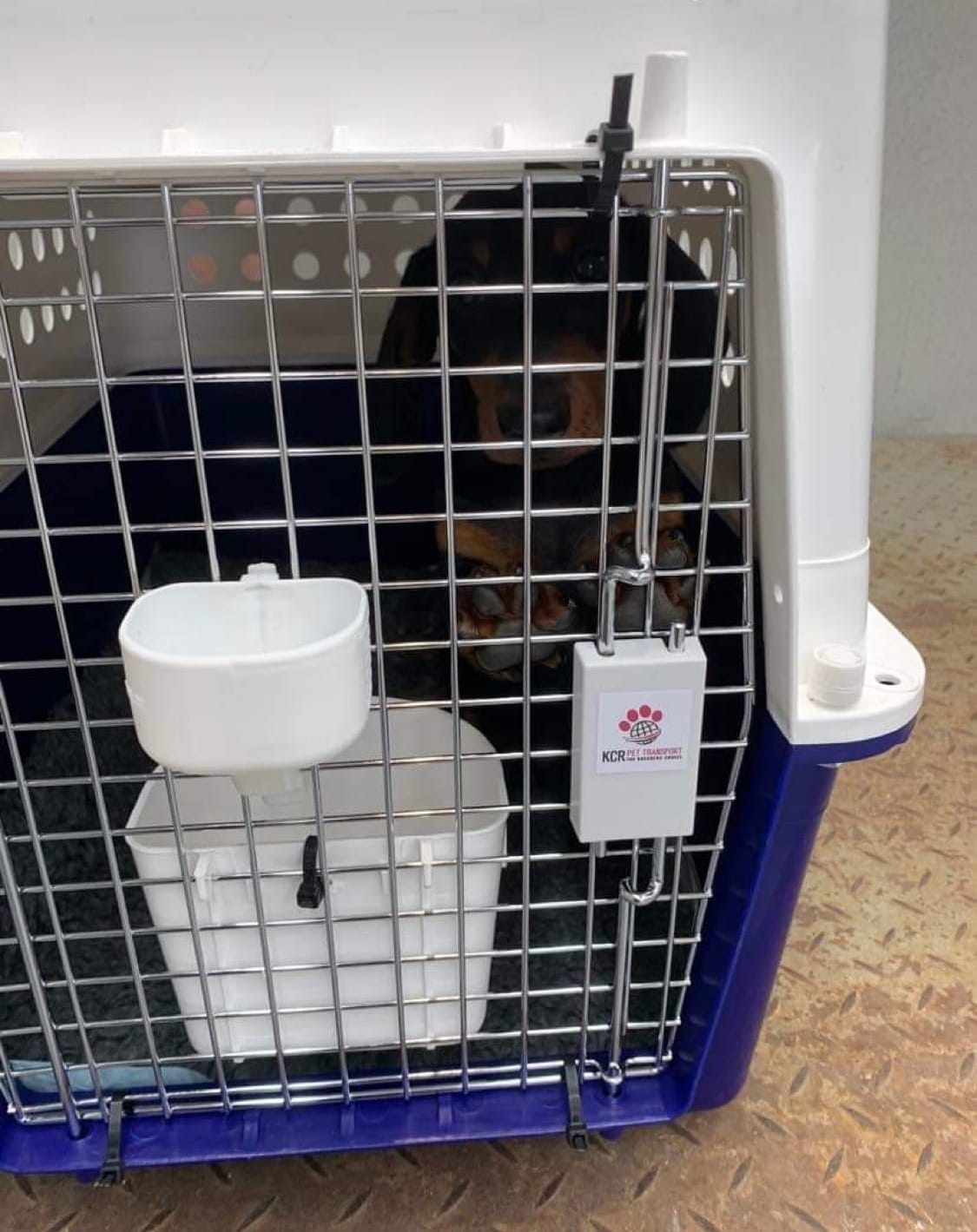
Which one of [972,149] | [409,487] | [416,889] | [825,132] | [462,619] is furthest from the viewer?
[972,149]

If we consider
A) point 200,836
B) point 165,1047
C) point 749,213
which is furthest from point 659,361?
point 165,1047

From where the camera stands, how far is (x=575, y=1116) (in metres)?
0.68

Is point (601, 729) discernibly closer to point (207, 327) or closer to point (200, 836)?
point (200, 836)

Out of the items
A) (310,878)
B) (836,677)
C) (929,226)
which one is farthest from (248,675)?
(929,226)

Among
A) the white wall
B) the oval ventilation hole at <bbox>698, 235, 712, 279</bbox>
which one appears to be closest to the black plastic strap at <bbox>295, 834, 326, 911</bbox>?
the oval ventilation hole at <bbox>698, 235, 712, 279</bbox>

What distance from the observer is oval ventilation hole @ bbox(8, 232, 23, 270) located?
86 centimetres

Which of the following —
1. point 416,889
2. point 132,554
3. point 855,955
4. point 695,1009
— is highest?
point 132,554

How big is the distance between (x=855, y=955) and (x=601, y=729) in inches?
18.4

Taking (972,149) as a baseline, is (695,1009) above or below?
below

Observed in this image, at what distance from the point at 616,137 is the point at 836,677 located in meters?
0.30

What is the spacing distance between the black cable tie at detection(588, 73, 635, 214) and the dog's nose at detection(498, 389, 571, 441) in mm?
261

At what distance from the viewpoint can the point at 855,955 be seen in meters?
0.88

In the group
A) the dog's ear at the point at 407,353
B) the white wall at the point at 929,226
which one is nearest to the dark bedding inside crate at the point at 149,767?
the dog's ear at the point at 407,353

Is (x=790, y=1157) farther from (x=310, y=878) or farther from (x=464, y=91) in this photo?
(x=464, y=91)
